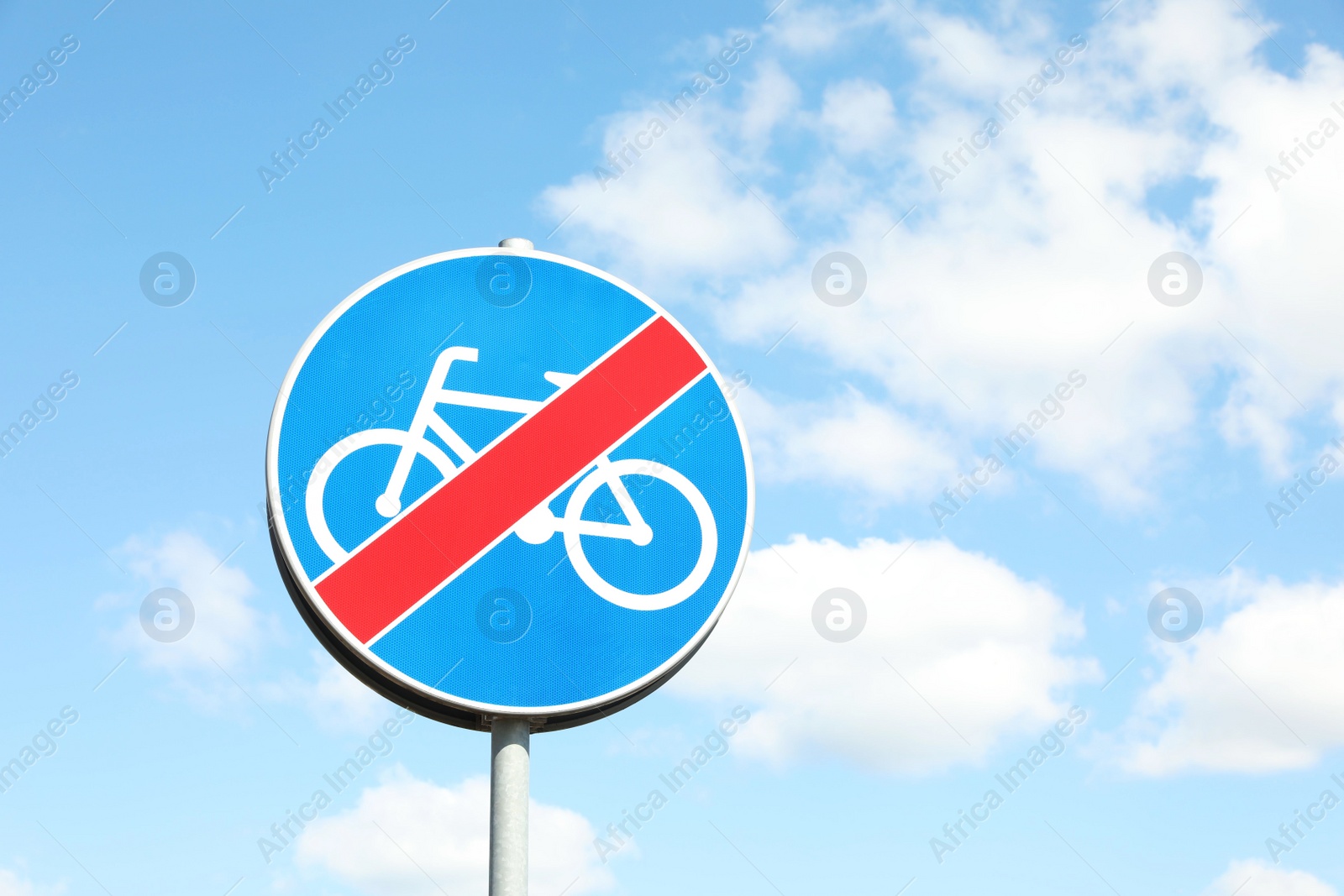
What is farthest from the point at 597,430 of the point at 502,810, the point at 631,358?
the point at 502,810

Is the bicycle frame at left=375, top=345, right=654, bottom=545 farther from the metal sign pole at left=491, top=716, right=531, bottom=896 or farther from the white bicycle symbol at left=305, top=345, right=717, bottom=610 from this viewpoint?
the metal sign pole at left=491, top=716, right=531, bottom=896

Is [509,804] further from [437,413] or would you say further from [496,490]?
[437,413]

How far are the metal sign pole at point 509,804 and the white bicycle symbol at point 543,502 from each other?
572mm

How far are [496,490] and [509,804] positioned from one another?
3.49 ft

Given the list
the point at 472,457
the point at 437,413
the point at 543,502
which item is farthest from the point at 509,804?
the point at 437,413

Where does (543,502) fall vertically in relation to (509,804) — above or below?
above

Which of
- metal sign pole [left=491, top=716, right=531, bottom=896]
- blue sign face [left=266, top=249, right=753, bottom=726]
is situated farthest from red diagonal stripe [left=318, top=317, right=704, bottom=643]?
metal sign pole [left=491, top=716, right=531, bottom=896]

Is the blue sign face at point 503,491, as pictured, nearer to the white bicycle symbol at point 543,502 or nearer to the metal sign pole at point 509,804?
the white bicycle symbol at point 543,502

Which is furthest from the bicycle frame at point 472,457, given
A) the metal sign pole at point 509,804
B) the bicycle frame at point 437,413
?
the metal sign pole at point 509,804

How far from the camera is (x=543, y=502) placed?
4.46m

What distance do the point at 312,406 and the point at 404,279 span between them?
611mm

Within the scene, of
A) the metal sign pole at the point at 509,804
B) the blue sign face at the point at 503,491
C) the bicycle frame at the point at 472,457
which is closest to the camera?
the metal sign pole at the point at 509,804

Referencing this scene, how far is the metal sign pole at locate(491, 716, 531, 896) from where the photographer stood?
417 centimetres

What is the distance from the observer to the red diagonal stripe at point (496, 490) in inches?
168
